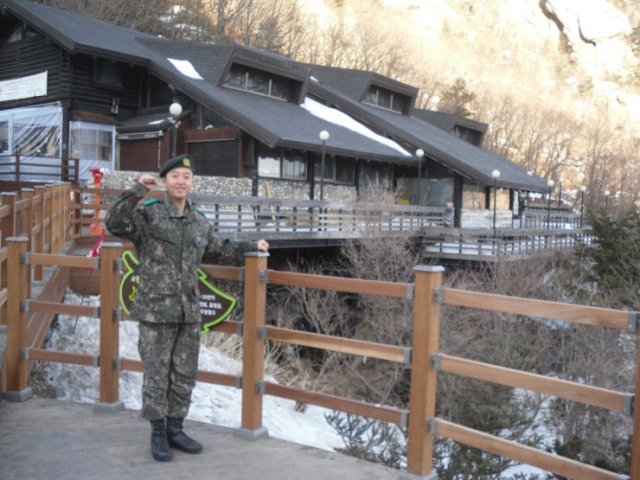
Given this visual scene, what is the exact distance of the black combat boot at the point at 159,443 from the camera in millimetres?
4152

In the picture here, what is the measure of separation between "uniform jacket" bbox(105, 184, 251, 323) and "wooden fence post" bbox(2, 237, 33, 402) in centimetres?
147

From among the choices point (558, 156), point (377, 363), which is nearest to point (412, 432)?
point (377, 363)

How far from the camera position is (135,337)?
10703mm

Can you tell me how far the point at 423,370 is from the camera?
3902mm

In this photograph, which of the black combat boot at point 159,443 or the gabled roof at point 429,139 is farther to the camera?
the gabled roof at point 429,139

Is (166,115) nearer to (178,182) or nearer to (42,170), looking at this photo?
(42,170)

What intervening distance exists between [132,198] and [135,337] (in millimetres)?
7111

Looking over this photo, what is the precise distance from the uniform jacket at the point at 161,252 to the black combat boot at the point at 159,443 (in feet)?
2.13

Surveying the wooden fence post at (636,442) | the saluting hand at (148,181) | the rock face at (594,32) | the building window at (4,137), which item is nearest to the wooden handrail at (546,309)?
the wooden fence post at (636,442)

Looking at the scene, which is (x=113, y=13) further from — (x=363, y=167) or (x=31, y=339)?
(x=31, y=339)

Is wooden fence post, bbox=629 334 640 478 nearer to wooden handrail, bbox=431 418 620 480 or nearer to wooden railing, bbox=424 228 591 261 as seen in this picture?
wooden handrail, bbox=431 418 620 480

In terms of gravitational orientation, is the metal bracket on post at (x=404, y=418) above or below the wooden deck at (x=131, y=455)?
above

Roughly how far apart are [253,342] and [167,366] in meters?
0.62

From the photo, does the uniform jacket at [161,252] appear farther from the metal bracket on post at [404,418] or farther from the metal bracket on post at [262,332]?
the metal bracket on post at [404,418]
